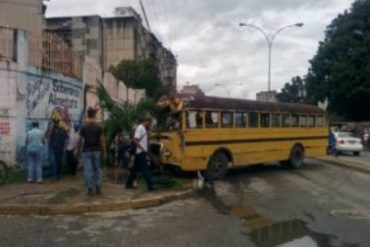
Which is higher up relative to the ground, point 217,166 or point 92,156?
point 92,156

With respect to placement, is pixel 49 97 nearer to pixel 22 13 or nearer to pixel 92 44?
pixel 22 13

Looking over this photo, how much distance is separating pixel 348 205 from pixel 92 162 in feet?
17.6

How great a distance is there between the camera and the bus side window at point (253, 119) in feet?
56.4

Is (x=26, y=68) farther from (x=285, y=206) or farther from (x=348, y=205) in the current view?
(x=348, y=205)

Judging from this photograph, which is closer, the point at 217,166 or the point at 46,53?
the point at 46,53

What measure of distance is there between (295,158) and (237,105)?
4.40m

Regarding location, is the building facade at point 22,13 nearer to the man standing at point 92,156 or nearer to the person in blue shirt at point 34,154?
the person in blue shirt at point 34,154

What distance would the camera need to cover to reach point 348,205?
11.6 metres

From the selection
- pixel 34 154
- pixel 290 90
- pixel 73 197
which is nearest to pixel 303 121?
pixel 34 154

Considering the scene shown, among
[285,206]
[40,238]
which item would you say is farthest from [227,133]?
[40,238]

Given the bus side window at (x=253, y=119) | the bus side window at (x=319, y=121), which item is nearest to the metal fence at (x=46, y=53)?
the bus side window at (x=253, y=119)

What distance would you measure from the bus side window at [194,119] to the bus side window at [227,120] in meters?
1.02

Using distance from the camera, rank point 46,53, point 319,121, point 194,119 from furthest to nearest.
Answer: point 319,121
point 46,53
point 194,119

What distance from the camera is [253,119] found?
17.3 meters
